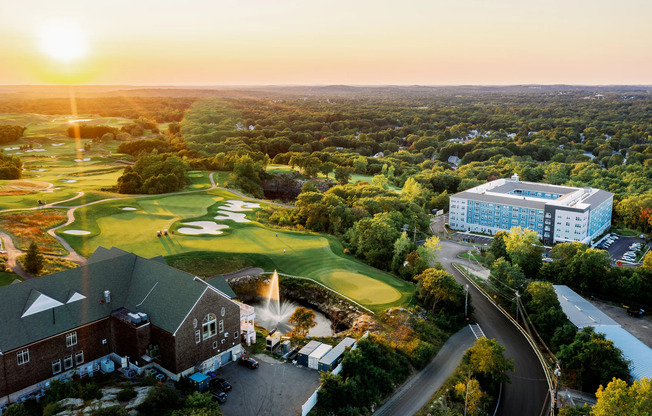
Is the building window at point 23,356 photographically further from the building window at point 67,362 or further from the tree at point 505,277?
the tree at point 505,277

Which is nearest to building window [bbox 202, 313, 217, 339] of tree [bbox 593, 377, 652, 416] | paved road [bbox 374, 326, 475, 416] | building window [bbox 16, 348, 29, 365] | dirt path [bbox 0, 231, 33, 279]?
building window [bbox 16, 348, 29, 365]

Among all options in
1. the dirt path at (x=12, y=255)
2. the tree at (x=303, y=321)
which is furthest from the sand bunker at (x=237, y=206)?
the tree at (x=303, y=321)

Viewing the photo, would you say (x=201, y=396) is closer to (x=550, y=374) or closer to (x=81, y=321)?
(x=81, y=321)

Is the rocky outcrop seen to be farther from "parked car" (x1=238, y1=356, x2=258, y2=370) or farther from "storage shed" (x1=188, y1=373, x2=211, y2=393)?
"storage shed" (x1=188, y1=373, x2=211, y2=393)

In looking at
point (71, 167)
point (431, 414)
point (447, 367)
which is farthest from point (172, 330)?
point (71, 167)

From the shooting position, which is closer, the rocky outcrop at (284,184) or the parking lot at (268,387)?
the parking lot at (268,387)

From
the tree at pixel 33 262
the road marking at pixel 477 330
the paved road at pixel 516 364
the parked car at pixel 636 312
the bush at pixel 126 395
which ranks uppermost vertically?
the tree at pixel 33 262
